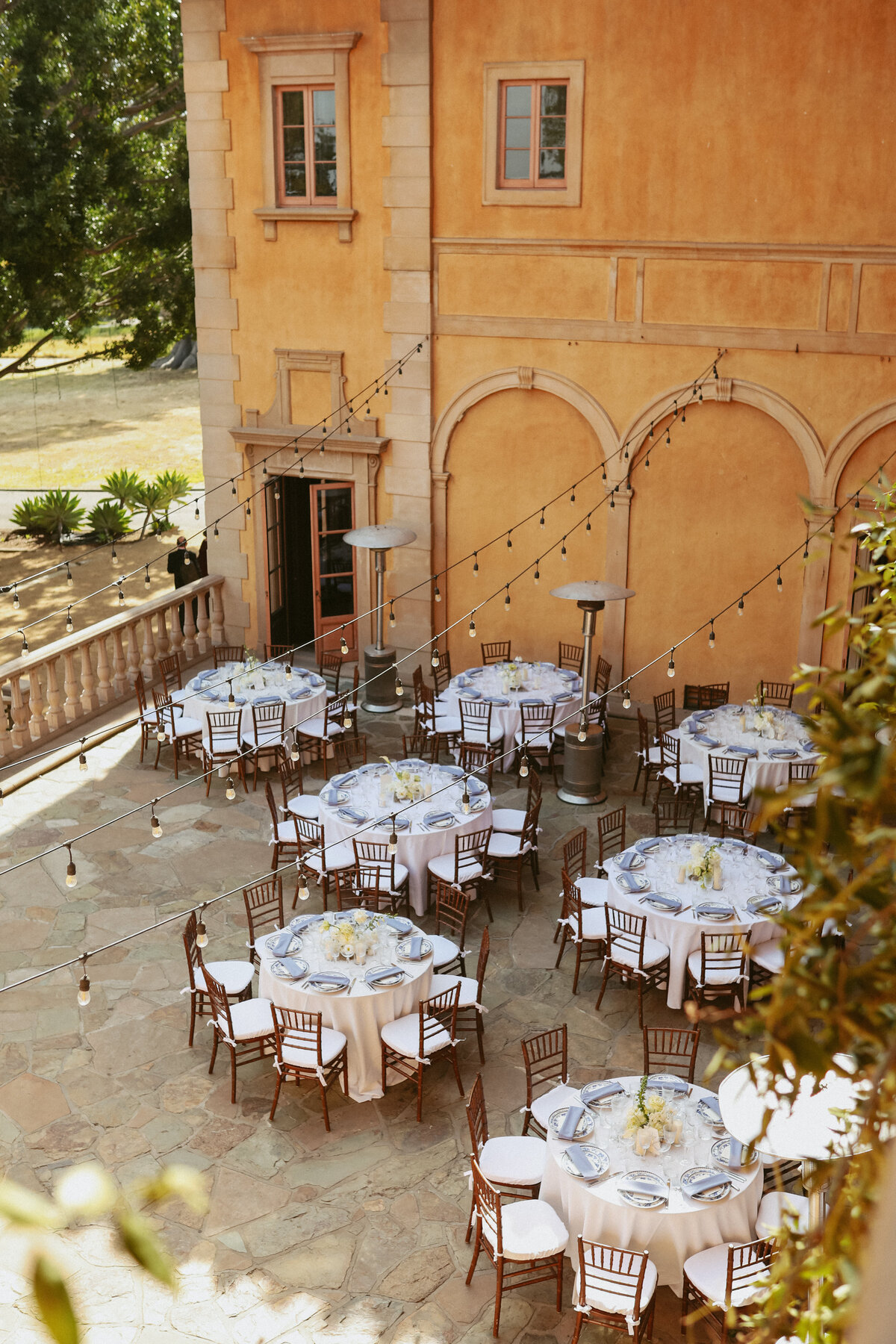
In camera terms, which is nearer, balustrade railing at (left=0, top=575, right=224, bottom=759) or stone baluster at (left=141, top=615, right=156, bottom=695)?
balustrade railing at (left=0, top=575, right=224, bottom=759)

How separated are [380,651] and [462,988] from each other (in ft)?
22.7

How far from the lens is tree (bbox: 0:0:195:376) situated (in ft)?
58.5

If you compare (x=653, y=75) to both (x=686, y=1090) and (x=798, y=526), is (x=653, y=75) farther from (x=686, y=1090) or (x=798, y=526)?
(x=686, y=1090)

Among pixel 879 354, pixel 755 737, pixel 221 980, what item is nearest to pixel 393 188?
pixel 879 354

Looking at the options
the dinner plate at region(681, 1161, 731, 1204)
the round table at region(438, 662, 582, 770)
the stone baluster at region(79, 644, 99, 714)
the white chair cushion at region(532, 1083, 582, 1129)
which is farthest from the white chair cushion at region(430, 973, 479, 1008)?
the stone baluster at region(79, 644, 99, 714)

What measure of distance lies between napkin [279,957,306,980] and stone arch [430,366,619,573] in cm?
784

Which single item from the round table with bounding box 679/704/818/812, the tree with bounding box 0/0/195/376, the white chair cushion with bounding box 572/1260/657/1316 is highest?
the tree with bounding box 0/0/195/376

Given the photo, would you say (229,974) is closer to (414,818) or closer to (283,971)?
(283,971)

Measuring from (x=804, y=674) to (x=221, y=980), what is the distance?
7933 mm

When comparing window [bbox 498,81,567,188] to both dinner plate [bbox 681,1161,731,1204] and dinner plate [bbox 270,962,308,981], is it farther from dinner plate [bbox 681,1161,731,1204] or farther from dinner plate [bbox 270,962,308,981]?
dinner plate [bbox 681,1161,731,1204]

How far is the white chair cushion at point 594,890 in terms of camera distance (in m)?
10.6

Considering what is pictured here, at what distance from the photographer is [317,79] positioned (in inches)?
595

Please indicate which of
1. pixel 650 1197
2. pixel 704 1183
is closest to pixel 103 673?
pixel 650 1197

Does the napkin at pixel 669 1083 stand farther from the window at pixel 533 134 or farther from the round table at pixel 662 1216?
the window at pixel 533 134
